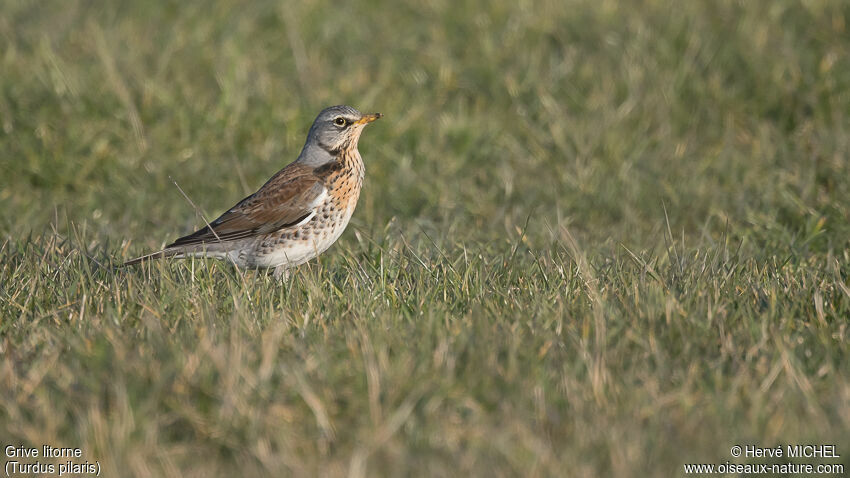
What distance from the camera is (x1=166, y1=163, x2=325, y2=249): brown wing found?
6578 mm

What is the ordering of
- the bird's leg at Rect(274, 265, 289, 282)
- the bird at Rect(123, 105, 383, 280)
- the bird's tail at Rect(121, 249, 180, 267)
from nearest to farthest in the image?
the bird's leg at Rect(274, 265, 289, 282)
the bird's tail at Rect(121, 249, 180, 267)
the bird at Rect(123, 105, 383, 280)

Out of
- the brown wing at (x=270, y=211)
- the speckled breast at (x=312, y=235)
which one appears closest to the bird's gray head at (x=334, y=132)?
the brown wing at (x=270, y=211)

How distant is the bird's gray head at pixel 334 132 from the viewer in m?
6.98

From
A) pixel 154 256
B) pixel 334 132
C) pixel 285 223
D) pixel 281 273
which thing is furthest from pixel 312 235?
pixel 154 256

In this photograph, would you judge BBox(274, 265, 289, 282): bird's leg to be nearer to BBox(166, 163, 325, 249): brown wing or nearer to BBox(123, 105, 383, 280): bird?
BBox(123, 105, 383, 280): bird

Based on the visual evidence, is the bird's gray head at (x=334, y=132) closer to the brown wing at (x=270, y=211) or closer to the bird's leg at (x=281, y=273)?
the brown wing at (x=270, y=211)

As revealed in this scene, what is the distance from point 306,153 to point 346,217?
645mm

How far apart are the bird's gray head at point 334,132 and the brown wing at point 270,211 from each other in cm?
21

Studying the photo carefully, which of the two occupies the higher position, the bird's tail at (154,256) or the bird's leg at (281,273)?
the bird's tail at (154,256)

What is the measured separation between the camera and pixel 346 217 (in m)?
6.71

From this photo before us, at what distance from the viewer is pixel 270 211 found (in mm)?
6676

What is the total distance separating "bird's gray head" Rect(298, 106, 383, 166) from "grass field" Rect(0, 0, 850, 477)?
0.61 metres

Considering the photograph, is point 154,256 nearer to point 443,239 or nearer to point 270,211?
point 270,211

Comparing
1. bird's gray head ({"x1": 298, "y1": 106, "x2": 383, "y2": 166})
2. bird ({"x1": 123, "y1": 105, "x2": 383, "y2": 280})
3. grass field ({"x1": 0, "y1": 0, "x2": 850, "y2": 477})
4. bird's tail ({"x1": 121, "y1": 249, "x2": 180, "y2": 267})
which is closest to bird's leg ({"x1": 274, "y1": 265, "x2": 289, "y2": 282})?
bird ({"x1": 123, "y1": 105, "x2": 383, "y2": 280})
